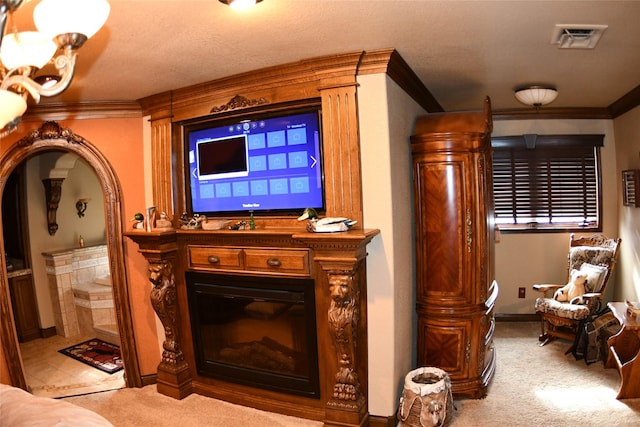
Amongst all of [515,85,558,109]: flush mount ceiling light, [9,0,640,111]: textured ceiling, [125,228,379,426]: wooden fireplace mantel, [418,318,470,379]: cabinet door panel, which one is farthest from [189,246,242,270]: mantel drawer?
[515,85,558,109]: flush mount ceiling light

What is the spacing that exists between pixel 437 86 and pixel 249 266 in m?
2.06

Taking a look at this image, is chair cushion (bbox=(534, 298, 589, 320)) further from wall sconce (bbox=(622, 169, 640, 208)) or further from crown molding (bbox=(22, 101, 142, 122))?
crown molding (bbox=(22, 101, 142, 122))

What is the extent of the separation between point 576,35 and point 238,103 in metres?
2.08

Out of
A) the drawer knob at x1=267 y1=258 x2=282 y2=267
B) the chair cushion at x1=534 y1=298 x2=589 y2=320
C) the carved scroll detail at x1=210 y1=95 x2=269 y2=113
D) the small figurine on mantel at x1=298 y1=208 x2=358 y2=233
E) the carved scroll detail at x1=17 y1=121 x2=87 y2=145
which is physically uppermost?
the carved scroll detail at x1=210 y1=95 x2=269 y2=113

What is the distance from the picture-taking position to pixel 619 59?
2.88m

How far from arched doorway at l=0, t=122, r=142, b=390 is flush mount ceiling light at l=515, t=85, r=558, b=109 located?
3.40 metres

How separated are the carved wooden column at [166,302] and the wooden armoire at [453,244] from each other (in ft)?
5.97

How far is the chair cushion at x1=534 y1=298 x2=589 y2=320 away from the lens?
387cm

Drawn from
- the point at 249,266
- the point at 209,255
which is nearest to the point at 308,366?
the point at 249,266

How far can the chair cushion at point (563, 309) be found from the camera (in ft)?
12.7

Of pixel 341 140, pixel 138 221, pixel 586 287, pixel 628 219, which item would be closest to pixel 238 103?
pixel 341 140

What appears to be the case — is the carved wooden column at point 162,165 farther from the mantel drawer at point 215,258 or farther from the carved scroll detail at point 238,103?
the carved scroll detail at point 238,103

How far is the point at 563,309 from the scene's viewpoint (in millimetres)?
3955

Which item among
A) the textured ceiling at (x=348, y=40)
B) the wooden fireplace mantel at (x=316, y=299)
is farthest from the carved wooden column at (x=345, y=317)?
the textured ceiling at (x=348, y=40)
